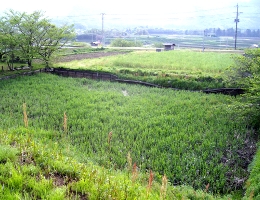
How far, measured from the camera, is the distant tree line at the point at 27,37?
19.5 m

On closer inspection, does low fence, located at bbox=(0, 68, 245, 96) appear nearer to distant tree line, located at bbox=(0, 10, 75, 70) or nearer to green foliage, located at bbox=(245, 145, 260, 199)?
distant tree line, located at bbox=(0, 10, 75, 70)

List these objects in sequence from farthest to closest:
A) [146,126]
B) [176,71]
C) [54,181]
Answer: [176,71]
[146,126]
[54,181]

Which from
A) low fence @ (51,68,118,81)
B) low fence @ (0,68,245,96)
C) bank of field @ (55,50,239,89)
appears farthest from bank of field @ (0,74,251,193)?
low fence @ (51,68,118,81)

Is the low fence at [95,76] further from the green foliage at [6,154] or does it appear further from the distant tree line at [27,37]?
the green foliage at [6,154]

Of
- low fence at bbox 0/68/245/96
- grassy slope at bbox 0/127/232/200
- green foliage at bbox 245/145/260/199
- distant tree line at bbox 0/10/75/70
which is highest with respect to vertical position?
distant tree line at bbox 0/10/75/70

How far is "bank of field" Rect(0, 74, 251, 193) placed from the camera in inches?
291

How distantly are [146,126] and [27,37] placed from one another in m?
14.6

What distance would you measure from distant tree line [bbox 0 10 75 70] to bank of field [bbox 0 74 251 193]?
4.70m

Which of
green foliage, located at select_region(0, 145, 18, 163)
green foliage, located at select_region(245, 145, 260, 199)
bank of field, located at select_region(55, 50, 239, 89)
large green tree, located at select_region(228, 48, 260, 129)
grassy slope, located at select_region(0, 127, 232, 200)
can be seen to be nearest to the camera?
grassy slope, located at select_region(0, 127, 232, 200)

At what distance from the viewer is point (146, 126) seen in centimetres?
1012

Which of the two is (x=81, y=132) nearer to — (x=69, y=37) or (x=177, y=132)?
(x=177, y=132)

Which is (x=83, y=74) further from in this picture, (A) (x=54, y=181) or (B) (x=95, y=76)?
(A) (x=54, y=181)

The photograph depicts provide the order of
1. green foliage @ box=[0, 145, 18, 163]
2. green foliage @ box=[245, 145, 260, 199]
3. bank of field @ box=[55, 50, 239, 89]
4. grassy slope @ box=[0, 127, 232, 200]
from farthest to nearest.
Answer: bank of field @ box=[55, 50, 239, 89] < green foliage @ box=[245, 145, 260, 199] < green foliage @ box=[0, 145, 18, 163] < grassy slope @ box=[0, 127, 232, 200]

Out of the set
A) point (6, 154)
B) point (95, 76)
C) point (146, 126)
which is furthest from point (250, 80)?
point (95, 76)
